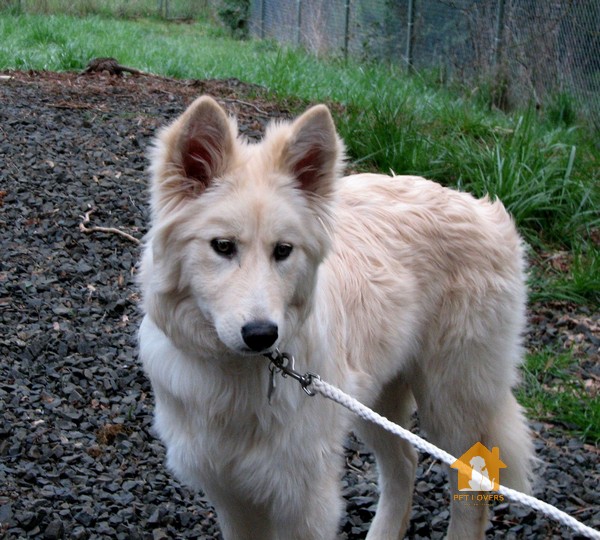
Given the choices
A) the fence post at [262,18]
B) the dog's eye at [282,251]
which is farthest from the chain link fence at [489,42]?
the dog's eye at [282,251]

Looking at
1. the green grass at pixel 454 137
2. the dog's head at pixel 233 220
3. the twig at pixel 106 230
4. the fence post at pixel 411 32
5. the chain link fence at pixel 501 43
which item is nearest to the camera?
the dog's head at pixel 233 220

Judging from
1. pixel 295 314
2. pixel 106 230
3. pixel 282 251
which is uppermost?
pixel 282 251

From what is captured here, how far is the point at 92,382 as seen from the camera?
4555mm

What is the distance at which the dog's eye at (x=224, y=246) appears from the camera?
2.72m

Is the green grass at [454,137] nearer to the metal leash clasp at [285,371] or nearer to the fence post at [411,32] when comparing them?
the fence post at [411,32]

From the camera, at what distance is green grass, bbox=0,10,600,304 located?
6648 mm

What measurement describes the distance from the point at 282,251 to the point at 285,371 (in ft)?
1.39

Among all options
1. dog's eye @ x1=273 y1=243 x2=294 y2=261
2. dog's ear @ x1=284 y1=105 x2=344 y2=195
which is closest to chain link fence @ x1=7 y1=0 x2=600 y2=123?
dog's ear @ x1=284 y1=105 x2=344 y2=195

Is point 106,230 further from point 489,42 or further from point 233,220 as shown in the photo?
point 489,42

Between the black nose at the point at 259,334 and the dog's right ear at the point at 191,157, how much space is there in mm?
610

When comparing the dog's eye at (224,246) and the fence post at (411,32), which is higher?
the dog's eye at (224,246)

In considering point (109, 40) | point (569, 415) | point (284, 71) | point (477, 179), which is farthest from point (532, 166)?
point (109, 40)

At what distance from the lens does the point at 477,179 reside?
6801mm

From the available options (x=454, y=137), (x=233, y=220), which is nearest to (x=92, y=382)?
(x=233, y=220)
